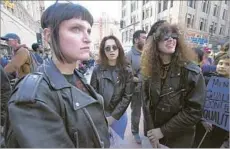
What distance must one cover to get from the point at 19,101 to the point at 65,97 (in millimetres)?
207

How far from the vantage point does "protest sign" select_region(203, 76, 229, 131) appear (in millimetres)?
1956

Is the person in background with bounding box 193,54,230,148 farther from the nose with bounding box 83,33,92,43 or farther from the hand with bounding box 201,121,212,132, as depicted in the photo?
the nose with bounding box 83,33,92,43

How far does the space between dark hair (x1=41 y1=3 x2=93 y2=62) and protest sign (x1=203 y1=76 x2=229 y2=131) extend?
1.78 m

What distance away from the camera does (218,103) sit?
2.02 m

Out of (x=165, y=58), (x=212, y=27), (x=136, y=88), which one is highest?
(x=212, y=27)

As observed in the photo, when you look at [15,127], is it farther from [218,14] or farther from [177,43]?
[218,14]

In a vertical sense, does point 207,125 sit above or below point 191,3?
below

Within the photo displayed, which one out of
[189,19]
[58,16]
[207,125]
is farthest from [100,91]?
[189,19]

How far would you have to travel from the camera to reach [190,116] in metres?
1.74

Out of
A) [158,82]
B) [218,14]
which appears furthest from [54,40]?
[218,14]

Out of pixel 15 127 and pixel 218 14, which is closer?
pixel 15 127

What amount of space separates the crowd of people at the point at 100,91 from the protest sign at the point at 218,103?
109 mm

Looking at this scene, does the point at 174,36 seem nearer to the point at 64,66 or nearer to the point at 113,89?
the point at 113,89

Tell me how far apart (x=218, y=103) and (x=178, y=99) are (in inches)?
23.8
